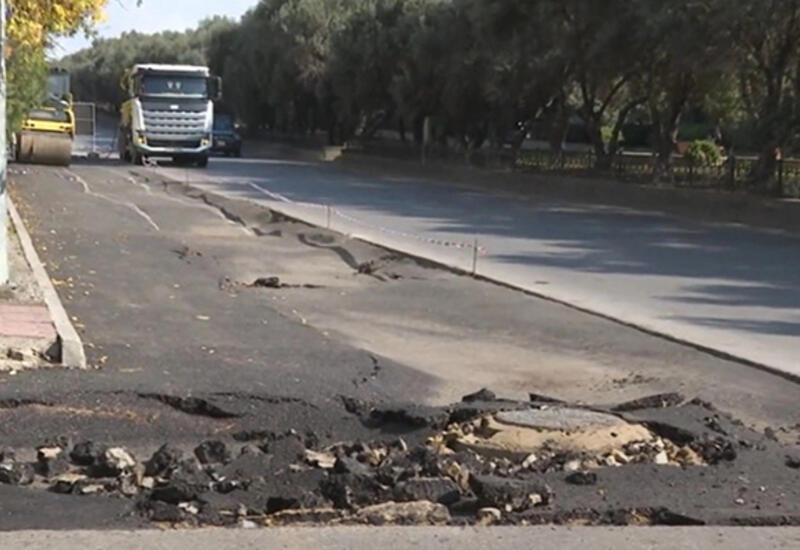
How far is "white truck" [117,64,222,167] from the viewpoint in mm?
53688

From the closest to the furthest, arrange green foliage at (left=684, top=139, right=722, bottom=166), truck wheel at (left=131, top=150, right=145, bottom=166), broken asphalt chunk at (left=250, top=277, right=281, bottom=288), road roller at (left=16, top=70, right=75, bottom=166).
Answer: broken asphalt chunk at (left=250, top=277, right=281, bottom=288) < green foliage at (left=684, top=139, right=722, bottom=166) < road roller at (left=16, top=70, right=75, bottom=166) < truck wheel at (left=131, top=150, right=145, bottom=166)

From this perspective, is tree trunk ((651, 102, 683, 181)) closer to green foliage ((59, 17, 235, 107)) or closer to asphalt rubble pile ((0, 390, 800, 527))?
asphalt rubble pile ((0, 390, 800, 527))

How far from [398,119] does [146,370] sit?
181 feet

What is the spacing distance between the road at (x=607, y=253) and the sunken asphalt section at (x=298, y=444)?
149 cm

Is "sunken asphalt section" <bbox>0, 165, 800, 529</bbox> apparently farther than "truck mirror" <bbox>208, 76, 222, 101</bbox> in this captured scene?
No

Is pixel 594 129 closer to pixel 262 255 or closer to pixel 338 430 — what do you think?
pixel 262 255

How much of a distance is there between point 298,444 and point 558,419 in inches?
65.8

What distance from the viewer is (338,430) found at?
9109mm

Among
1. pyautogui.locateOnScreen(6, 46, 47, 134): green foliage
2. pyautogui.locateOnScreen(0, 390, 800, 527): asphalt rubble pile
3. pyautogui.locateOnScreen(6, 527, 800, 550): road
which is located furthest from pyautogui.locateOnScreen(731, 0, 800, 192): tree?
pyautogui.locateOnScreen(6, 527, 800, 550): road

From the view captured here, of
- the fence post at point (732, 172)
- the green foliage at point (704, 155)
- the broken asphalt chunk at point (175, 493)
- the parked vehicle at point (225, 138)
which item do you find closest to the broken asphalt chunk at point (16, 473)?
the broken asphalt chunk at point (175, 493)

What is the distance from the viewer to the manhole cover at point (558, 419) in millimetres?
8773

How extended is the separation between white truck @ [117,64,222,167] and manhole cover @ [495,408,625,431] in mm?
45769

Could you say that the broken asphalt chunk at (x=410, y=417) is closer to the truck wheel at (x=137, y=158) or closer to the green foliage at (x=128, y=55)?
the truck wheel at (x=137, y=158)

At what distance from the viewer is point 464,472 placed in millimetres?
7734
